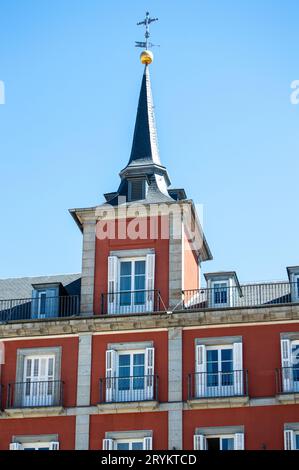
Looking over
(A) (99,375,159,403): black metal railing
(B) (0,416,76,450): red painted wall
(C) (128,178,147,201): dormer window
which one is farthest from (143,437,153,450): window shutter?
(C) (128,178,147,201): dormer window

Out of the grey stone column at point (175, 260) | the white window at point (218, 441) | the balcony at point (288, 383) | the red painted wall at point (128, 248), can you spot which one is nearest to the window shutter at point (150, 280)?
the red painted wall at point (128, 248)

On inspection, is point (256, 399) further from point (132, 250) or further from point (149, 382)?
point (132, 250)

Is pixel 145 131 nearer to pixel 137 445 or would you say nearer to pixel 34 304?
pixel 34 304

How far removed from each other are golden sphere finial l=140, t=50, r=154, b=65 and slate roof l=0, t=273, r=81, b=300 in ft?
31.6

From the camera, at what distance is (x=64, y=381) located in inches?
1833

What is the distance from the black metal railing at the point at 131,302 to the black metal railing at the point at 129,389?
2.63m

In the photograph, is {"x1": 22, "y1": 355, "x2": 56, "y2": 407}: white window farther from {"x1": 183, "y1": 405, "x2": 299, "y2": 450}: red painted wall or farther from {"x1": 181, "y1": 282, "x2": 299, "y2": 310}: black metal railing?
{"x1": 181, "y1": 282, "x2": 299, "y2": 310}: black metal railing

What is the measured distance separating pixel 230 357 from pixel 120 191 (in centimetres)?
878

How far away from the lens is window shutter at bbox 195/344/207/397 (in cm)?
4541

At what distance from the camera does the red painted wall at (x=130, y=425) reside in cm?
→ 4506

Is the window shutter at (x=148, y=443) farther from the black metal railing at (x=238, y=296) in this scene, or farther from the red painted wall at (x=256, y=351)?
the black metal railing at (x=238, y=296)
